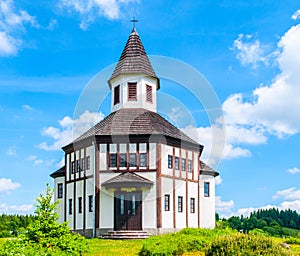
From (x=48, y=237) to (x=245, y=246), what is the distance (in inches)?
262

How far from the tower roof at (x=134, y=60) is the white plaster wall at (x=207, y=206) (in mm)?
9336

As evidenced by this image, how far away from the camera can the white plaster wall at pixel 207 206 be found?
3828 centimetres

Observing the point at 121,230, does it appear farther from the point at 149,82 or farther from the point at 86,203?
the point at 149,82

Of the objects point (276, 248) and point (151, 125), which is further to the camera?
point (151, 125)

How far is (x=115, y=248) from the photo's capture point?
25547mm

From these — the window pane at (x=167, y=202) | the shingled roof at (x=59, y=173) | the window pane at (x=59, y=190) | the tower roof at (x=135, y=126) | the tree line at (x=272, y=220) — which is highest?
the tower roof at (x=135, y=126)

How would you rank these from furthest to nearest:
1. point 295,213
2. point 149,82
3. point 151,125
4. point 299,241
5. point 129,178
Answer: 1. point 295,213
2. point 149,82
3. point 151,125
4. point 129,178
5. point 299,241

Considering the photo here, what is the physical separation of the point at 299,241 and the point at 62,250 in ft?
57.8

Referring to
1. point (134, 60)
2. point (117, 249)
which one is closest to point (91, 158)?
point (134, 60)

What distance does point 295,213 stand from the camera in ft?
250

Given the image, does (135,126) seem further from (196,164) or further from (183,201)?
(183,201)

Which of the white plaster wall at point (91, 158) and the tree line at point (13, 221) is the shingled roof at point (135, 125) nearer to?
the white plaster wall at point (91, 158)

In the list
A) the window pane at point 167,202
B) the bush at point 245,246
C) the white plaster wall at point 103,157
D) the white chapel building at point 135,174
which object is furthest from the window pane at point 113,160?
the bush at point 245,246

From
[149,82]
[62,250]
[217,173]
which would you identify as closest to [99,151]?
[149,82]
